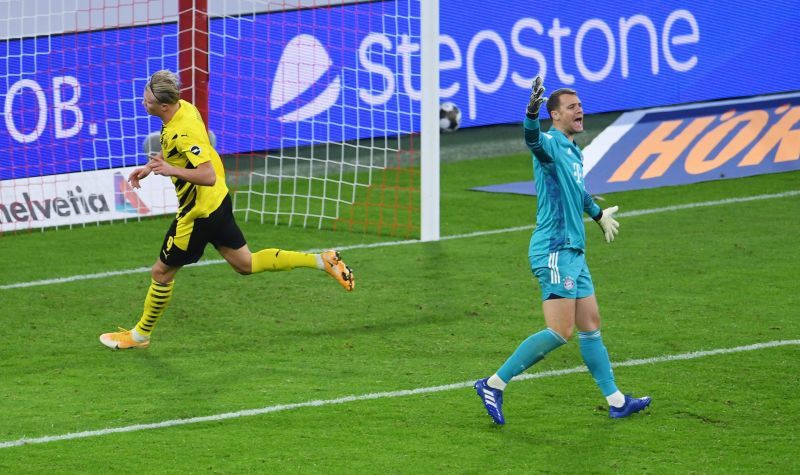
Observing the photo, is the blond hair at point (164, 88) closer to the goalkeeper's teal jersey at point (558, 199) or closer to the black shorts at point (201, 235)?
the black shorts at point (201, 235)

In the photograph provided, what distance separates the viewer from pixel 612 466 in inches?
286

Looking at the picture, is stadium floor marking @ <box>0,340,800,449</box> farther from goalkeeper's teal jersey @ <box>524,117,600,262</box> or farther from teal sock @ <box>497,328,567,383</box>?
goalkeeper's teal jersey @ <box>524,117,600,262</box>

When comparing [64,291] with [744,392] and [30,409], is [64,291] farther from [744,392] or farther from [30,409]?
[744,392]

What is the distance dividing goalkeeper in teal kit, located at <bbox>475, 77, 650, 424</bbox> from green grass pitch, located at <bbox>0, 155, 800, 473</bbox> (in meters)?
0.27

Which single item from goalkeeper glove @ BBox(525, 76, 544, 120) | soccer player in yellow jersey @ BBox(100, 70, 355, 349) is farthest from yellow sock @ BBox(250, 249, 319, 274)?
goalkeeper glove @ BBox(525, 76, 544, 120)

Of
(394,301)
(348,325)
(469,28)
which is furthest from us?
(469,28)

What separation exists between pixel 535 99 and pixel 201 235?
3.01 metres

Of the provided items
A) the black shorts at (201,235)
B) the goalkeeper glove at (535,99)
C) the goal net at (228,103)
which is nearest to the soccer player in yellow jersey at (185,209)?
the black shorts at (201,235)

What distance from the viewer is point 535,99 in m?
7.48

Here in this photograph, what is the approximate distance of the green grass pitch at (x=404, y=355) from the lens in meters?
7.57

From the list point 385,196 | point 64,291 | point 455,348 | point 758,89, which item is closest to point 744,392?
point 455,348

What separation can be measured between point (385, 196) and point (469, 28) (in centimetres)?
293

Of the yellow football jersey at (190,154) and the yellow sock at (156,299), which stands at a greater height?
the yellow football jersey at (190,154)

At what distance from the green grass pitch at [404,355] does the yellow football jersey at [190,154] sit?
1.01m
